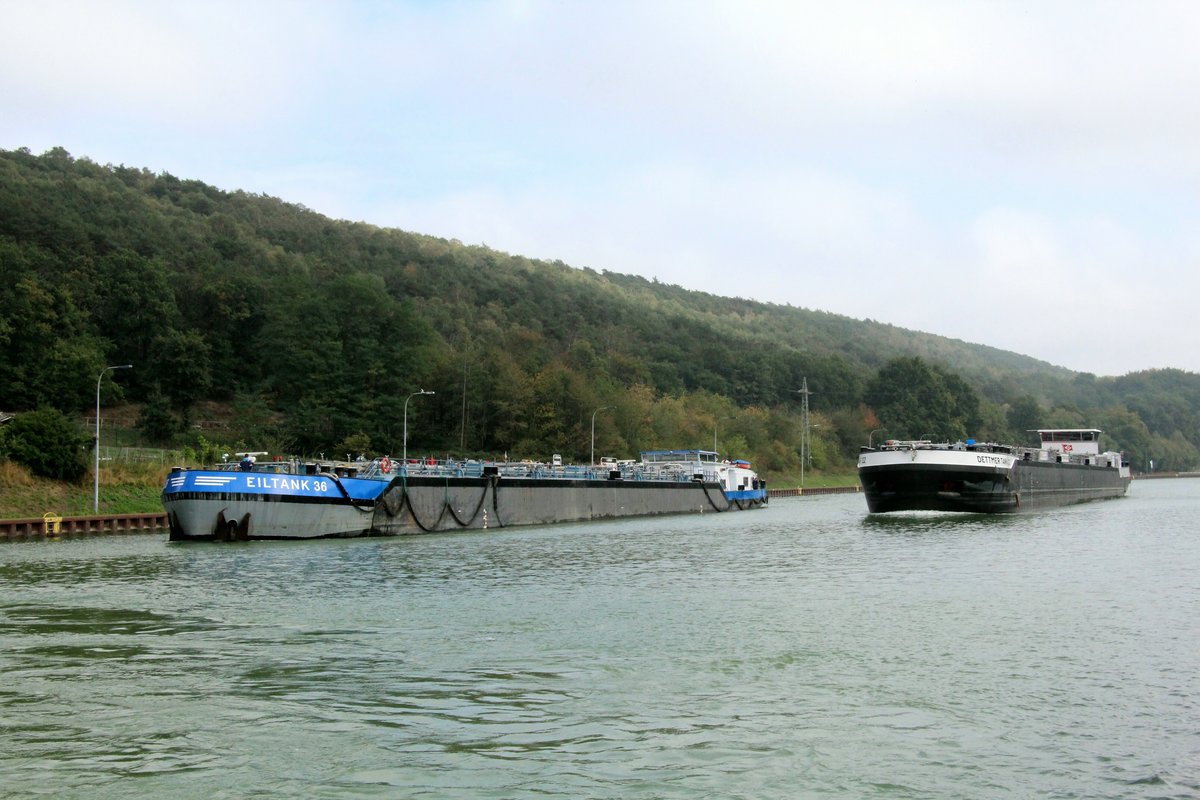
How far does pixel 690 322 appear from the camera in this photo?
590 feet

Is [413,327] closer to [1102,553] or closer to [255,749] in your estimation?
[1102,553]

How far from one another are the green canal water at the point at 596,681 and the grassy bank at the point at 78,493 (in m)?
18.6

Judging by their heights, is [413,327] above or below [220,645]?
above

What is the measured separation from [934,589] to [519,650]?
12.9m

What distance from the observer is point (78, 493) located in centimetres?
5144

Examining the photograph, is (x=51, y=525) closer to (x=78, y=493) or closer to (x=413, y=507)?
(x=78, y=493)

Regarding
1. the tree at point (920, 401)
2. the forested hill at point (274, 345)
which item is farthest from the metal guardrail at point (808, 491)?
the tree at point (920, 401)

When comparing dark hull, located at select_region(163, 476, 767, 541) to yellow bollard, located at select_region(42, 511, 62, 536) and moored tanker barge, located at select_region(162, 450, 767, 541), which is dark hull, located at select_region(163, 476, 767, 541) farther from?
yellow bollard, located at select_region(42, 511, 62, 536)

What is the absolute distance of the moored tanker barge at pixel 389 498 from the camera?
39156 millimetres

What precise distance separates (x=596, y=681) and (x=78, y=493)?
43336mm

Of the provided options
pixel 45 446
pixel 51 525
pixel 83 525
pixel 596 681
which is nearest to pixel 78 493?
pixel 45 446

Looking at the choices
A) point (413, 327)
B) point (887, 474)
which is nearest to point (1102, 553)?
point (887, 474)

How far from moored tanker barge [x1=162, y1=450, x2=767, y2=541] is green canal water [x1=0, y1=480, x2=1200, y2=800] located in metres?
7.04

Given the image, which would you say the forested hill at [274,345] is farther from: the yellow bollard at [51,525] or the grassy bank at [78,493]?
the yellow bollard at [51,525]
